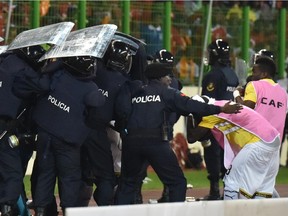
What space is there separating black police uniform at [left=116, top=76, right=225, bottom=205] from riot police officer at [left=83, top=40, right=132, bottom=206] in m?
0.19

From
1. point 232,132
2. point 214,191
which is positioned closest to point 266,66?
point 232,132

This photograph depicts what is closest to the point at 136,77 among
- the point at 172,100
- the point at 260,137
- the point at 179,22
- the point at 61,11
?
the point at 172,100

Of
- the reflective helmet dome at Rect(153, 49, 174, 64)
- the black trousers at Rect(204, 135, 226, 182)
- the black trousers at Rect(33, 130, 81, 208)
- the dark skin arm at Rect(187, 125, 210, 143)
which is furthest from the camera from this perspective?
the black trousers at Rect(204, 135, 226, 182)

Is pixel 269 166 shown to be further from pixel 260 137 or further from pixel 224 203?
pixel 224 203

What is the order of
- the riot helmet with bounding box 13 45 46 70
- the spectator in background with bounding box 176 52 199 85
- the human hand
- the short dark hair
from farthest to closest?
the spectator in background with bounding box 176 52 199 85
the short dark hair
the riot helmet with bounding box 13 45 46 70
the human hand

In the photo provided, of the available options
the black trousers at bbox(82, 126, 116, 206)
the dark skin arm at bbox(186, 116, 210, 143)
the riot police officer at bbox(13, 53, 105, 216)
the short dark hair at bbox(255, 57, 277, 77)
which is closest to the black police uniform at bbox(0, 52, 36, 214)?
the riot police officer at bbox(13, 53, 105, 216)

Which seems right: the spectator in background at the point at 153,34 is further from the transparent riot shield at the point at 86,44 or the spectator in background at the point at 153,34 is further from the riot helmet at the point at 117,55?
the transparent riot shield at the point at 86,44

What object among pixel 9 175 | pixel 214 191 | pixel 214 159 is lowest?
pixel 214 191

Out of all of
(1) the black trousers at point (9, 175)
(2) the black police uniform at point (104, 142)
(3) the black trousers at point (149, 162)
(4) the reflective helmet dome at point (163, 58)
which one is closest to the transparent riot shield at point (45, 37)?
(2) the black police uniform at point (104, 142)

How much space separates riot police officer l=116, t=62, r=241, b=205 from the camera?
41.1 feet

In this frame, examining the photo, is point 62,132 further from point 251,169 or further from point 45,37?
point 251,169

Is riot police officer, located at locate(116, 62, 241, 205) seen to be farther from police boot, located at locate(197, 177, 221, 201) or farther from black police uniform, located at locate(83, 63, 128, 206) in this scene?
police boot, located at locate(197, 177, 221, 201)

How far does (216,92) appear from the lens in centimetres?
1568

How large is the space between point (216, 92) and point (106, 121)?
3.16 m
